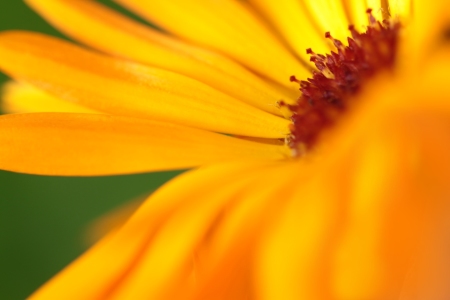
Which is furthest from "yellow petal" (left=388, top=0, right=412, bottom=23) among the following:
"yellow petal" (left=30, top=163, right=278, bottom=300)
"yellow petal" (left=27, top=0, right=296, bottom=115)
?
"yellow petal" (left=30, top=163, right=278, bottom=300)

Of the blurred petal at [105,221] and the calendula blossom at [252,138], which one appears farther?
the blurred petal at [105,221]

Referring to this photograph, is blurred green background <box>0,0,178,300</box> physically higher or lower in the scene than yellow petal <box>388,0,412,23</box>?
lower

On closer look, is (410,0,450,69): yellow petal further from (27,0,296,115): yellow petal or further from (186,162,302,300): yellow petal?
(27,0,296,115): yellow petal

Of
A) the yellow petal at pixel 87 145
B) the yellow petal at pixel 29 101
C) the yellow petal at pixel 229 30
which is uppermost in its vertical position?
the yellow petal at pixel 229 30

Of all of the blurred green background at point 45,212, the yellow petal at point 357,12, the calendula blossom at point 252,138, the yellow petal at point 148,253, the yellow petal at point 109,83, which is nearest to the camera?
the calendula blossom at point 252,138

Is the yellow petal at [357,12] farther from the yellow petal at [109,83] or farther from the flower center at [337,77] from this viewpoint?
the yellow petal at [109,83]

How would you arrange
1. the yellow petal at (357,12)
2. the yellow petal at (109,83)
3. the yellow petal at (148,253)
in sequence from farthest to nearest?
the yellow petal at (357,12), the yellow petal at (109,83), the yellow petal at (148,253)

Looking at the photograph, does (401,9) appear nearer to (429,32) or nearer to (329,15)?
(329,15)

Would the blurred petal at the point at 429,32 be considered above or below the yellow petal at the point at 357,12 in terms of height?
below

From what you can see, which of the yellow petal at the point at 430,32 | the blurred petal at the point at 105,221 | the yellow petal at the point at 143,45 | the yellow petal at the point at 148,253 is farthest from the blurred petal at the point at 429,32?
the blurred petal at the point at 105,221
